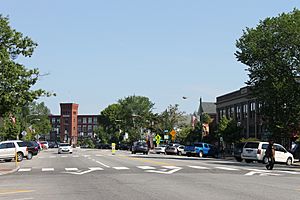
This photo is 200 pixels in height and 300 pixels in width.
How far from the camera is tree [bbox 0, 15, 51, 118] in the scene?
3819 cm

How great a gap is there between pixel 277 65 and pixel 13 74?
2126 cm

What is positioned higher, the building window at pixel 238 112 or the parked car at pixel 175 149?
the building window at pixel 238 112

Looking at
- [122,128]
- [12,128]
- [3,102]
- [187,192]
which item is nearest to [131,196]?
[187,192]

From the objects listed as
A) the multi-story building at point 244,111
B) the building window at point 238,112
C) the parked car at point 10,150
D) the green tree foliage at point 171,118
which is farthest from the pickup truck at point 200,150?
the green tree foliage at point 171,118

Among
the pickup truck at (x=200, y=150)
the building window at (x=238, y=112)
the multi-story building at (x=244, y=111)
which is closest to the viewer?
the pickup truck at (x=200, y=150)

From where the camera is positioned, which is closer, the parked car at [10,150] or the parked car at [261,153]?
the parked car at [261,153]

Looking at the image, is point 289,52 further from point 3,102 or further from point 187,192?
point 187,192

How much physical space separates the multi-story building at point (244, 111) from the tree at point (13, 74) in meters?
42.8

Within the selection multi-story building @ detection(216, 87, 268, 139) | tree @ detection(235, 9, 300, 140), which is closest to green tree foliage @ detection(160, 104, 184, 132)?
multi-story building @ detection(216, 87, 268, 139)

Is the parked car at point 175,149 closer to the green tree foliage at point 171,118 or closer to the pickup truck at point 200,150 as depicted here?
the pickup truck at point 200,150

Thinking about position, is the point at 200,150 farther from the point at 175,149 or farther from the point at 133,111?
the point at 133,111

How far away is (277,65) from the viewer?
1807 inches

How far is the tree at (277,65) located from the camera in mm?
45250

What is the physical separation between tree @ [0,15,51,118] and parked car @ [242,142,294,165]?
631 inches
